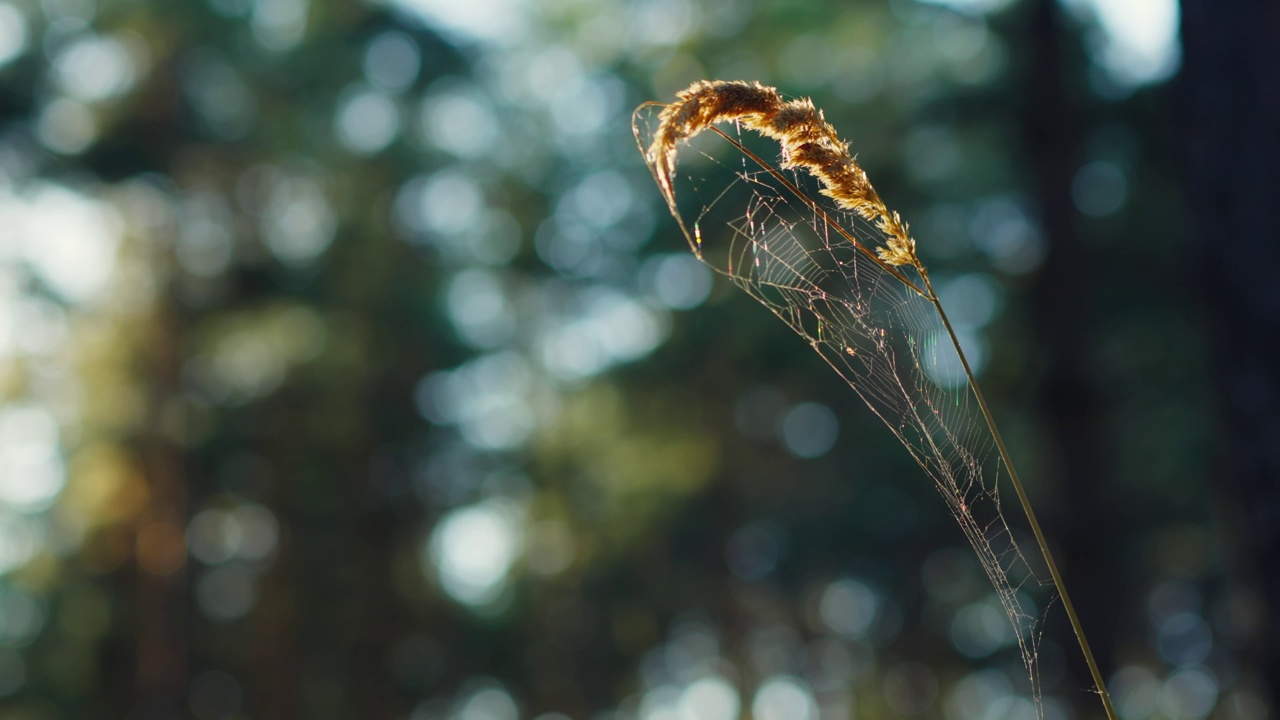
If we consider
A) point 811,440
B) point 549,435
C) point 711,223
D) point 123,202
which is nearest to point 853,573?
point 811,440

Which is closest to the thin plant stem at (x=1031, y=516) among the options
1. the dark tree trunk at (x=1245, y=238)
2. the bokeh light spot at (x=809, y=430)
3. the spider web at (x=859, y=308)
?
the spider web at (x=859, y=308)

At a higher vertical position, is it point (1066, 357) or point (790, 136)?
point (1066, 357)

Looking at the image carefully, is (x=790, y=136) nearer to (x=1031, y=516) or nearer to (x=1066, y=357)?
(x=1031, y=516)

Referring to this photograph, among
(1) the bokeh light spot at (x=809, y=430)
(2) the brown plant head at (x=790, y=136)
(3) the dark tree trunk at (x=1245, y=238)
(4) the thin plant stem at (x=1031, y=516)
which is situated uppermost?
(1) the bokeh light spot at (x=809, y=430)

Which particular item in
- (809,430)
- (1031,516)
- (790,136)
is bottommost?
(1031,516)

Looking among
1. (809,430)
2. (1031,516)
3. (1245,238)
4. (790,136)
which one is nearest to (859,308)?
(790,136)

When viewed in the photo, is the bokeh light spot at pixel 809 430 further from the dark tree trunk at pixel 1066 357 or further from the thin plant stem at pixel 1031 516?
the thin plant stem at pixel 1031 516

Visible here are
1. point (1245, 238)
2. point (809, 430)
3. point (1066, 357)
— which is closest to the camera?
point (1245, 238)
